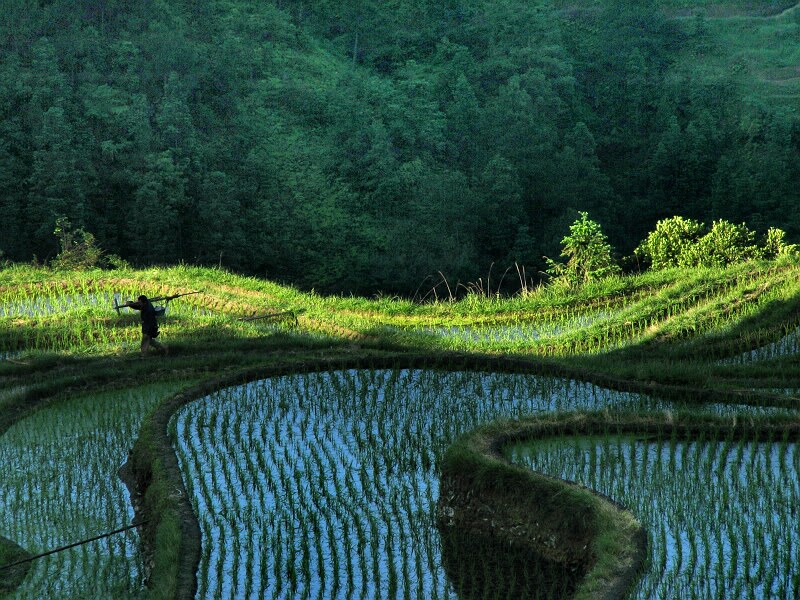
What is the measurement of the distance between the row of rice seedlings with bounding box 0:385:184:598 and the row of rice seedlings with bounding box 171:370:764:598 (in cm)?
44

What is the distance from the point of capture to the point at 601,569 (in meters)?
4.96

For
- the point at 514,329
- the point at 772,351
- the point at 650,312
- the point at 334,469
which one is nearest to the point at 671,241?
the point at 650,312

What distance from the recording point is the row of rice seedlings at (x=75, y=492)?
5.73 meters

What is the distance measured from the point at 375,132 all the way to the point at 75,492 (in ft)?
87.1

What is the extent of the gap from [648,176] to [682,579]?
29214mm

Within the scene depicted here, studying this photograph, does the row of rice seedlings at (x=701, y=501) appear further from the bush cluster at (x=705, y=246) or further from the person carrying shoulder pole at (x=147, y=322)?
the bush cluster at (x=705, y=246)

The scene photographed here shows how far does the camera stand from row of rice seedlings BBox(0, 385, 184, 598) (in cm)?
573

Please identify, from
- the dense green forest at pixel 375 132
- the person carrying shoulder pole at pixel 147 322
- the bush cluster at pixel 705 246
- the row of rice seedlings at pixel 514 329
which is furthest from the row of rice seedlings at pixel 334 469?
the dense green forest at pixel 375 132

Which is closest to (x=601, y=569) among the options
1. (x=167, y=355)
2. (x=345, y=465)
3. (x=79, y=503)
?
(x=345, y=465)

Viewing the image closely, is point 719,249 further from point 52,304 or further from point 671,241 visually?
point 52,304

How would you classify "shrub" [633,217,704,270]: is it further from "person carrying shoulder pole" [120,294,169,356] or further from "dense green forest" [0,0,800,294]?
"person carrying shoulder pole" [120,294,169,356]

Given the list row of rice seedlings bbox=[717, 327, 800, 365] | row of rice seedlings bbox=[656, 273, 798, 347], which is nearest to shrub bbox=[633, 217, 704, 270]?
row of rice seedlings bbox=[656, 273, 798, 347]

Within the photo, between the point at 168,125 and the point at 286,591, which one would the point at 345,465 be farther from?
the point at 168,125

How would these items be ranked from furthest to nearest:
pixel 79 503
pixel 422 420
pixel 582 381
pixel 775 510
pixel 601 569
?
pixel 582 381 < pixel 422 420 < pixel 79 503 < pixel 775 510 < pixel 601 569
